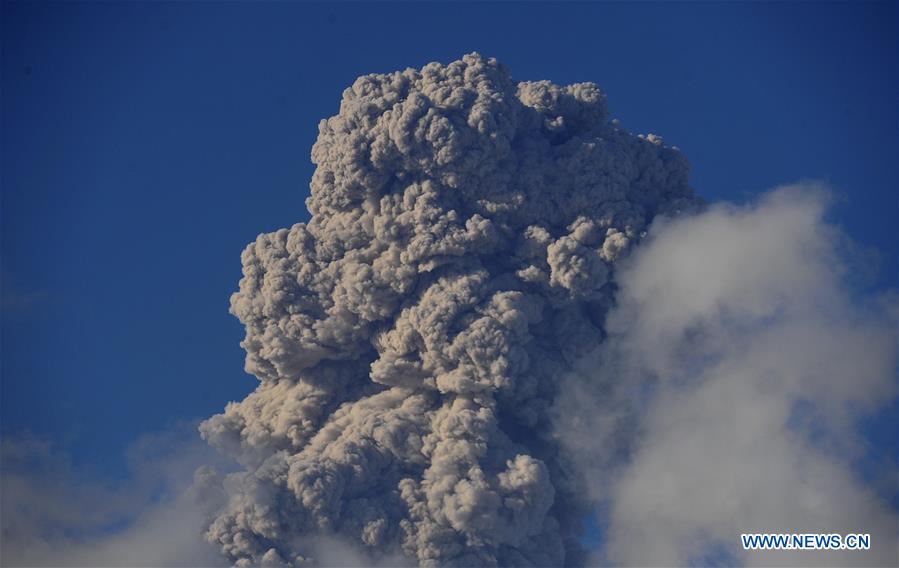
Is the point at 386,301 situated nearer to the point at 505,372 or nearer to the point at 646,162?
the point at 505,372

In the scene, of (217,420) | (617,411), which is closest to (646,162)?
(617,411)

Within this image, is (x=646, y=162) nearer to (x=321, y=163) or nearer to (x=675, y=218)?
(x=675, y=218)

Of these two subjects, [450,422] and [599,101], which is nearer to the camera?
[450,422]

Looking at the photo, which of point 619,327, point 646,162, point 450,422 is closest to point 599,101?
point 646,162

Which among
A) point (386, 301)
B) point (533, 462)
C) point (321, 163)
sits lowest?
point (533, 462)

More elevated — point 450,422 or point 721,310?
point 721,310

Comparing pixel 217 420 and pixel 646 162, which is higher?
pixel 646 162
